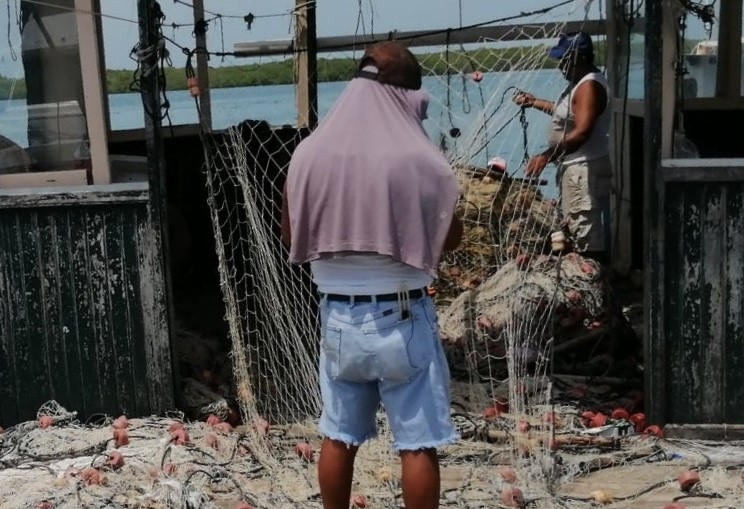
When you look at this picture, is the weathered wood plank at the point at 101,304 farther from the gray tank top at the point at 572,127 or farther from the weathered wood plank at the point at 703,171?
the gray tank top at the point at 572,127

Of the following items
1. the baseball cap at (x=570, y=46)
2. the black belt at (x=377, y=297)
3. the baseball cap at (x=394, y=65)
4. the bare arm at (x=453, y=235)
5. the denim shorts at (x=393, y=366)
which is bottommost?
the denim shorts at (x=393, y=366)

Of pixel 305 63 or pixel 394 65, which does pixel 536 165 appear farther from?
pixel 305 63

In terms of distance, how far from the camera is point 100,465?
4207 mm

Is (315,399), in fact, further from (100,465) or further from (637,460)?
(637,460)

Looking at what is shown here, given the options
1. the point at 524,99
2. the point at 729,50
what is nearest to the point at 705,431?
the point at 524,99

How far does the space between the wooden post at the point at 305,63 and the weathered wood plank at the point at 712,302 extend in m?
2.91

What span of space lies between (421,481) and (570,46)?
9.64 feet

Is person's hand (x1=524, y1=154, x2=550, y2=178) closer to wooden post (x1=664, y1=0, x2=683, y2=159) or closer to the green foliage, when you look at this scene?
the green foliage

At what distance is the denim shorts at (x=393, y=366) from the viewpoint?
9.89 ft

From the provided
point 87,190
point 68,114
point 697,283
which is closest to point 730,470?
point 697,283

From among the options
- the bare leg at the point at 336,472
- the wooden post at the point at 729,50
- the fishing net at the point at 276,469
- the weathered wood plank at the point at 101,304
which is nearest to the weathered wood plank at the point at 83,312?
the weathered wood plank at the point at 101,304

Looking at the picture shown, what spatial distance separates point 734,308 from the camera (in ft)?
13.9

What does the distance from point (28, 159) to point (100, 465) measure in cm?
157

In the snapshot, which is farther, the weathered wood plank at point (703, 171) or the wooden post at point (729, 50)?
the wooden post at point (729, 50)
